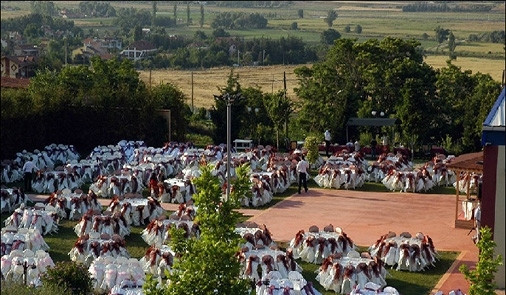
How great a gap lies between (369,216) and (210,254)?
47.4 ft

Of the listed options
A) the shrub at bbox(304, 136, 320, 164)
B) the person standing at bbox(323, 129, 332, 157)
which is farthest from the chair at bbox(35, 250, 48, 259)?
the person standing at bbox(323, 129, 332, 157)

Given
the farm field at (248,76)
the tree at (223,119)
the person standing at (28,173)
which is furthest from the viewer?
the farm field at (248,76)

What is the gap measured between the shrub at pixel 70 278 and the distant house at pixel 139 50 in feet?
295

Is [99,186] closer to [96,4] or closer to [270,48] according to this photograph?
[270,48]

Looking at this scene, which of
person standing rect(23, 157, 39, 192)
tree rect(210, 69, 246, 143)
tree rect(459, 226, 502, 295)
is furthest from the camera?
Result: tree rect(210, 69, 246, 143)

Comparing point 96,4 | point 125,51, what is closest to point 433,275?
point 125,51

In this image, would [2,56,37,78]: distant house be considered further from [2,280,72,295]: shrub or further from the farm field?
[2,280,72,295]: shrub

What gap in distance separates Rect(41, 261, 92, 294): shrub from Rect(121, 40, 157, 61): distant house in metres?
89.9

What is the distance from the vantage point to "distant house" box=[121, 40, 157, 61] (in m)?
110

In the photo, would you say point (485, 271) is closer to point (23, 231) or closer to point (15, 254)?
point (15, 254)

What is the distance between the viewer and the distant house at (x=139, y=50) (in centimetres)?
11050

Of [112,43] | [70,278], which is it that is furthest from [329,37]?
[70,278]

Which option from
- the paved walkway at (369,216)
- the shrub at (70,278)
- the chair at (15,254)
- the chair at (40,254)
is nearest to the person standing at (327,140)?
the paved walkway at (369,216)

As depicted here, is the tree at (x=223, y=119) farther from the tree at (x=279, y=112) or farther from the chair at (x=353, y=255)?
the chair at (x=353, y=255)
